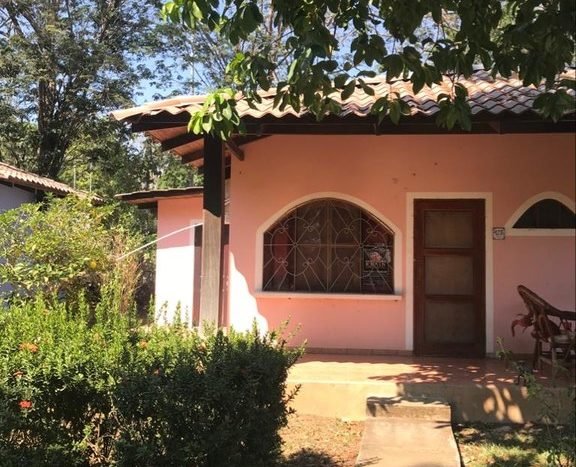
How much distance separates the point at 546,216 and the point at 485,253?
88 centimetres

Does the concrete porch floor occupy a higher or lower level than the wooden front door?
lower

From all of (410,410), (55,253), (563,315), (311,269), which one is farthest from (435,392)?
(55,253)

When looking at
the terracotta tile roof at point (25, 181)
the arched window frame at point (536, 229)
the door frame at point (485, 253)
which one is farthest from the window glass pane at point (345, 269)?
the terracotta tile roof at point (25, 181)

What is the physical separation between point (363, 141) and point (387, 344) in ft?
8.41

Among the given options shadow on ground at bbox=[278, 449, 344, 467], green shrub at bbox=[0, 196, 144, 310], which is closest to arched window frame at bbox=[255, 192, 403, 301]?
green shrub at bbox=[0, 196, 144, 310]

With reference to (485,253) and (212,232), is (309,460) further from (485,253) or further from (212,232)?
(485,253)

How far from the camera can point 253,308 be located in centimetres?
772

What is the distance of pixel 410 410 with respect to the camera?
5.42 m

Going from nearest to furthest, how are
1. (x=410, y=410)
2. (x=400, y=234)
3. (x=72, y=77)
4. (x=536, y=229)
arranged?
(x=410, y=410) → (x=536, y=229) → (x=400, y=234) → (x=72, y=77)

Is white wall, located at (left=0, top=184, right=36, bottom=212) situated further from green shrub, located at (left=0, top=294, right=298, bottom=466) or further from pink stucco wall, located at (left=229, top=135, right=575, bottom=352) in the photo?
green shrub, located at (left=0, top=294, right=298, bottom=466)

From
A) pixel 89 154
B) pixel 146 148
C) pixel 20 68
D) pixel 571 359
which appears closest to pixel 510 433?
pixel 571 359

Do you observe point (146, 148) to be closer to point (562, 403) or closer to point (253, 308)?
point (253, 308)

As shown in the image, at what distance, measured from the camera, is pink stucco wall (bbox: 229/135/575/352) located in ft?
24.3

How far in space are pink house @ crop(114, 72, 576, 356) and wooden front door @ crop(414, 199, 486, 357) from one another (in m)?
0.01
